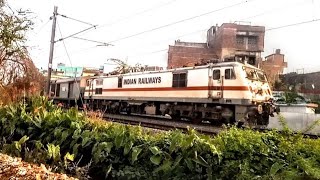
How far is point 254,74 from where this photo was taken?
54.0ft

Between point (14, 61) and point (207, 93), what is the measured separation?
8.02 metres

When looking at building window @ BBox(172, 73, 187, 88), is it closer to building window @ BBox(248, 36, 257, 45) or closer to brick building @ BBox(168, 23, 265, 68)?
brick building @ BBox(168, 23, 265, 68)

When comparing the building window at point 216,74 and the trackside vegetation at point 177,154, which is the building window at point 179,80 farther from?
the trackside vegetation at point 177,154

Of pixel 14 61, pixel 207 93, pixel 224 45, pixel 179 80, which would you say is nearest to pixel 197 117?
pixel 207 93

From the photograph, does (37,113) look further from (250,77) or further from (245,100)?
(250,77)

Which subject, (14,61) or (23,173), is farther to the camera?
(14,61)

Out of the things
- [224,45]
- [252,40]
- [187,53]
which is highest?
[252,40]

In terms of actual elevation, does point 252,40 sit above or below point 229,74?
above

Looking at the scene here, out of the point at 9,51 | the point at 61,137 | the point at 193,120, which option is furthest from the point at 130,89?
the point at 61,137

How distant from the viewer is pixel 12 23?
11039 mm

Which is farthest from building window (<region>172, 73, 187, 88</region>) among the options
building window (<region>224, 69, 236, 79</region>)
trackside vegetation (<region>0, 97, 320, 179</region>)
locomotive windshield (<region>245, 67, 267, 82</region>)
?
trackside vegetation (<region>0, 97, 320, 179</region>)

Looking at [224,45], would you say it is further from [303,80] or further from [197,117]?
[197,117]

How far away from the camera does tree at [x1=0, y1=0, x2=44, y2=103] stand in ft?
35.9

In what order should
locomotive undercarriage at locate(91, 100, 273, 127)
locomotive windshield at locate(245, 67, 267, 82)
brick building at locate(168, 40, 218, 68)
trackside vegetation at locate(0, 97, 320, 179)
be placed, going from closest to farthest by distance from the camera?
trackside vegetation at locate(0, 97, 320, 179), locomotive undercarriage at locate(91, 100, 273, 127), locomotive windshield at locate(245, 67, 267, 82), brick building at locate(168, 40, 218, 68)
